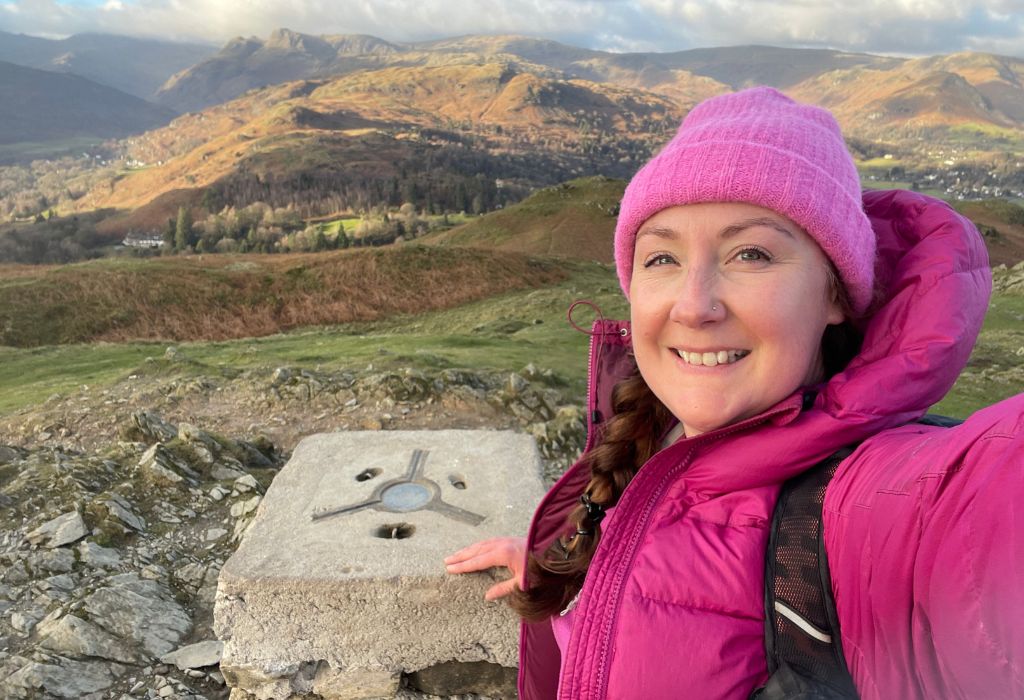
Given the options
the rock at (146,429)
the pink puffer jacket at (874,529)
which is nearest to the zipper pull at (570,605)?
the pink puffer jacket at (874,529)

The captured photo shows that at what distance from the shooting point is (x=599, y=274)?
30.2m

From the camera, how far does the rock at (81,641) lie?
3.77 metres

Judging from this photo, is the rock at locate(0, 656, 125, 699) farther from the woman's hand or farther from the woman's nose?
the woman's nose

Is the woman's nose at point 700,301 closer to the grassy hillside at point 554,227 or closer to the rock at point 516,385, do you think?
the rock at point 516,385

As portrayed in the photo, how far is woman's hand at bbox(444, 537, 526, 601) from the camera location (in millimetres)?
3123

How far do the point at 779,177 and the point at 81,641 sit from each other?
4480 mm

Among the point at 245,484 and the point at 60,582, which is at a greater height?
the point at 60,582

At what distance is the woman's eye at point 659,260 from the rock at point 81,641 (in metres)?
3.94

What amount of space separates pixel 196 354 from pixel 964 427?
574 inches

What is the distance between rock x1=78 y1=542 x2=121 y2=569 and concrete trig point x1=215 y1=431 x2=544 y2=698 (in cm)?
154

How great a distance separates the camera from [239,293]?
78.1 feet

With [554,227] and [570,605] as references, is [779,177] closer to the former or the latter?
[570,605]

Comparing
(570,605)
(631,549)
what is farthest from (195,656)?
(631,549)

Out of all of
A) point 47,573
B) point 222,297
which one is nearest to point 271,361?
Answer: point 47,573
